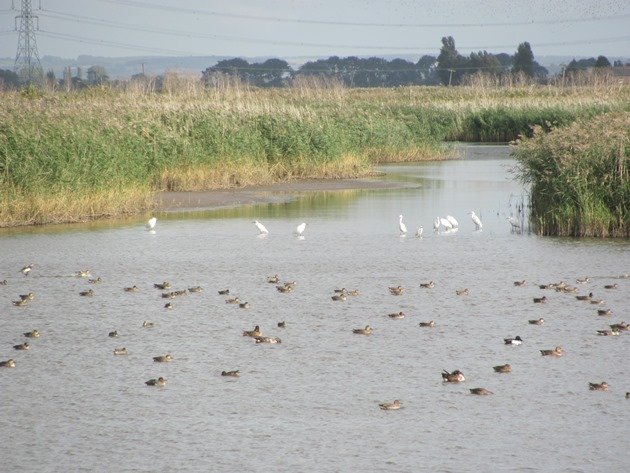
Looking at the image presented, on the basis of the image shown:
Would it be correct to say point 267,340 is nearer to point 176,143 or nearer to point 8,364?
point 8,364

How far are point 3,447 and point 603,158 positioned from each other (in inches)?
556

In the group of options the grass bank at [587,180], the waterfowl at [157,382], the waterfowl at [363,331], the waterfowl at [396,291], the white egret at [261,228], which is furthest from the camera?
the white egret at [261,228]

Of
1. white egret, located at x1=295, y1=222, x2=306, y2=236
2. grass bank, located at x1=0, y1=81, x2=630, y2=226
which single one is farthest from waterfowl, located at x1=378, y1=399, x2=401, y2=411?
grass bank, located at x1=0, y1=81, x2=630, y2=226

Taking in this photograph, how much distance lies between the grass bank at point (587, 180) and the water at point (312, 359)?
0.55 m

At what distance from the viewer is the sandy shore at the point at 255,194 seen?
2711 cm

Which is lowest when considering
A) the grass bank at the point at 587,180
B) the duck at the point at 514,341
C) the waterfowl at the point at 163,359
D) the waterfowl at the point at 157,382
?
the waterfowl at the point at 157,382

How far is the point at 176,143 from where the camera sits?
28797 millimetres

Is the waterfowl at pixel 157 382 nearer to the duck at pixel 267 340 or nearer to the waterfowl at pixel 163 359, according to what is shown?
the waterfowl at pixel 163 359

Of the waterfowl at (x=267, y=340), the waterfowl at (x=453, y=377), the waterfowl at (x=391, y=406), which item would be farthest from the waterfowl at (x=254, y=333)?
the waterfowl at (x=391, y=406)

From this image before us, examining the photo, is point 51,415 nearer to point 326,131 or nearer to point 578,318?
point 578,318

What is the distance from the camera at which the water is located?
9.09m

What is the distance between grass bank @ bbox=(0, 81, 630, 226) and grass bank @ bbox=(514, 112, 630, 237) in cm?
529

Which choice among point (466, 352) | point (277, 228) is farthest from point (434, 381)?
point (277, 228)

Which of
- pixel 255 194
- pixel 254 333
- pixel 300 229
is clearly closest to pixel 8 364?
pixel 254 333
